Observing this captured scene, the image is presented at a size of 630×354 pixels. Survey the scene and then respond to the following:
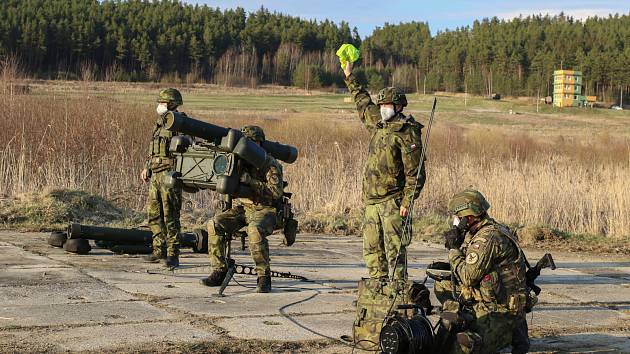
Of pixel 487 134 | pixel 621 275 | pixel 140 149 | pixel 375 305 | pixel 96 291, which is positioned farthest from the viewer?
pixel 487 134

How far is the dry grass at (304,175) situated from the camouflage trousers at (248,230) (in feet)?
20.8

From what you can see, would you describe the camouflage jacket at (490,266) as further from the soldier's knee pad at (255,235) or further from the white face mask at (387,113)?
the soldier's knee pad at (255,235)

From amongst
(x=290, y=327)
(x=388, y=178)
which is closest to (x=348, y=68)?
(x=388, y=178)

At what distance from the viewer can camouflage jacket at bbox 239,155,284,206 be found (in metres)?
→ 9.80

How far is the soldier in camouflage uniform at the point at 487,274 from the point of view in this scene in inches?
279

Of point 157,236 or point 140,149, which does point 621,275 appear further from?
point 140,149

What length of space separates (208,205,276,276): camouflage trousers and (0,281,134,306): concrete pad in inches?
41.1

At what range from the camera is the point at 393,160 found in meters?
9.09

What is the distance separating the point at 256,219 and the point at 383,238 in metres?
1.52

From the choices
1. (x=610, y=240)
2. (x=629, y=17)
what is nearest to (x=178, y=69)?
(x=610, y=240)

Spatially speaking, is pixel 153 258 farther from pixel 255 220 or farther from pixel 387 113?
pixel 387 113

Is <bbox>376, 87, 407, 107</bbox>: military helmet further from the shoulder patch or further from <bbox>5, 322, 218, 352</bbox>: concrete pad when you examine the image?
<bbox>5, 322, 218, 352</bbox>: concrete pad

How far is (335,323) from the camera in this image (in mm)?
8852

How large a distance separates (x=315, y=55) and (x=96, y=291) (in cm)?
6567
